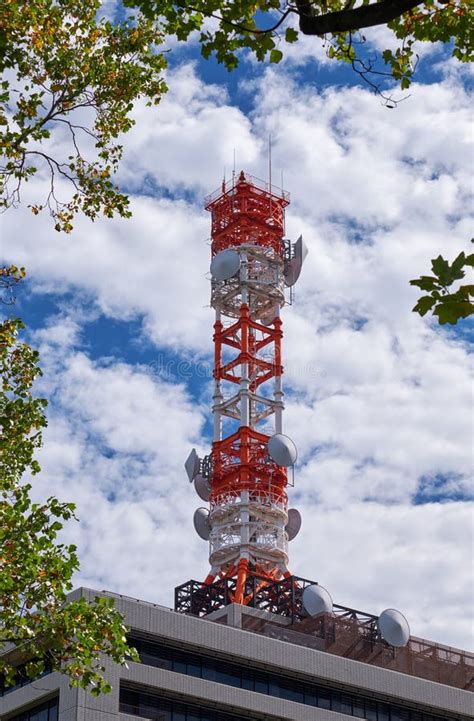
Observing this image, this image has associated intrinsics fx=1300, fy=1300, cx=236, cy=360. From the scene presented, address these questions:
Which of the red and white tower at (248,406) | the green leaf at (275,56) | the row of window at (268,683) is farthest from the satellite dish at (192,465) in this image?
the green leaf at (275,56)

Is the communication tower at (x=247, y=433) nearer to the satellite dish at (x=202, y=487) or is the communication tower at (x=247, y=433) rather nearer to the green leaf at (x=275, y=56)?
the satellite dish at (x=202, y=487)

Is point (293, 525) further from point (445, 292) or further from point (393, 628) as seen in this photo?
point (445, 292)

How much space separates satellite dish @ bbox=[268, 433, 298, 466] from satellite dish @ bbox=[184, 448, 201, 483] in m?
6.66

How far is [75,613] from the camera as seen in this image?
1109 inches

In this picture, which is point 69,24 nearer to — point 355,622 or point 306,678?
point 306,678

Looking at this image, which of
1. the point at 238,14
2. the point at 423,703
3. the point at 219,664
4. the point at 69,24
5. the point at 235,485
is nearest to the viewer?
the point at 238,14

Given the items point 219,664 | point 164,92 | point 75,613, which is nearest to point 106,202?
point 164,92

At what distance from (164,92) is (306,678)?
1733 inches

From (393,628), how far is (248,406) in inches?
1005

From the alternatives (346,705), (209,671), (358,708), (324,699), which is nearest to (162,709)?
(209,671)

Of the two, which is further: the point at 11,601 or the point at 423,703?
the point at 423,703

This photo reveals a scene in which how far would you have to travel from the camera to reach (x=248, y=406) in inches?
3693

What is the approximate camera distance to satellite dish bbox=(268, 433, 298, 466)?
8912 cm

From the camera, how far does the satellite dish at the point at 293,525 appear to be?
304ft
